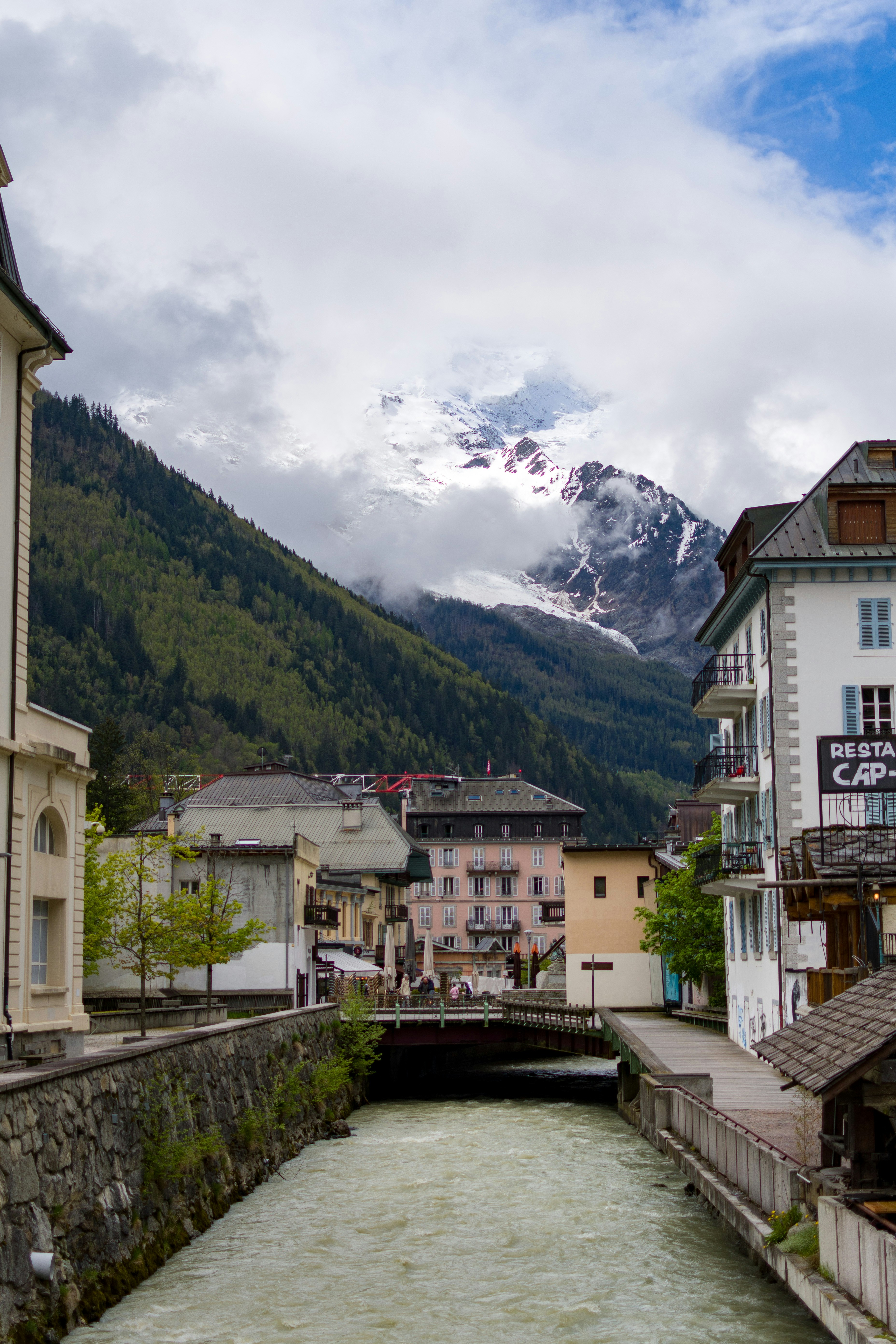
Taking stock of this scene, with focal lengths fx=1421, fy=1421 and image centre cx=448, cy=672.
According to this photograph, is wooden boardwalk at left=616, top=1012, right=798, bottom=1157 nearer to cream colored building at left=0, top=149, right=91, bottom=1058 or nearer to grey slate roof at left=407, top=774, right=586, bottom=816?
cream colored building at left=0, top=149, right=91, bottom=1058

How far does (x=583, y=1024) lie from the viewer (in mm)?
48844

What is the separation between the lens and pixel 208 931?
45312 mm

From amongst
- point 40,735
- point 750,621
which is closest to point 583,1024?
point 750,621

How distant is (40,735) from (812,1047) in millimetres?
16150

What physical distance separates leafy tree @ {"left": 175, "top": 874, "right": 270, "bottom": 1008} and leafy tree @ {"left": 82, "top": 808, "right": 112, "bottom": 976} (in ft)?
8.41

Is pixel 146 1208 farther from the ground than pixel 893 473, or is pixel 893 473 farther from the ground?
pixel 893 473

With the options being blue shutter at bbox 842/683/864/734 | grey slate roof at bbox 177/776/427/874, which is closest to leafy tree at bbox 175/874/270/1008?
blue shutter at bbox 842/683/864/734

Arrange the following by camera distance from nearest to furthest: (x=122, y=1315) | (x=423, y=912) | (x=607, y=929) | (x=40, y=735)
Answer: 1. (x=122, y=1315)
2. (x=40, y=735)
3. (x=607, y=929)
4. (x=423, y=912)

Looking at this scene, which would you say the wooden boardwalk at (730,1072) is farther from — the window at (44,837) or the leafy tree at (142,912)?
the leafy tree at (142,912)

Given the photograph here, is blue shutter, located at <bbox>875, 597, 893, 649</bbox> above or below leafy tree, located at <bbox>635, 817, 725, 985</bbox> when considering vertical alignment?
above

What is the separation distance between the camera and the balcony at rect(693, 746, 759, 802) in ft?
133

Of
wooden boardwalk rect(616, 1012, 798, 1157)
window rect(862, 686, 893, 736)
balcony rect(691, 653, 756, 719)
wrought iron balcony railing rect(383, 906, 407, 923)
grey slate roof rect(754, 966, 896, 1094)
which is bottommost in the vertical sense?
wooden boardwalk rect(616, 1012, 798, 1157)

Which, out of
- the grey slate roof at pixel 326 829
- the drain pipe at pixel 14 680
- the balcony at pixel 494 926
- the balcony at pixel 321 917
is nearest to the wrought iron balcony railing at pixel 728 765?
the drain pipe at pixel 14 680

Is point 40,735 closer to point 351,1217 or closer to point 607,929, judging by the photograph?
point 351,1217
